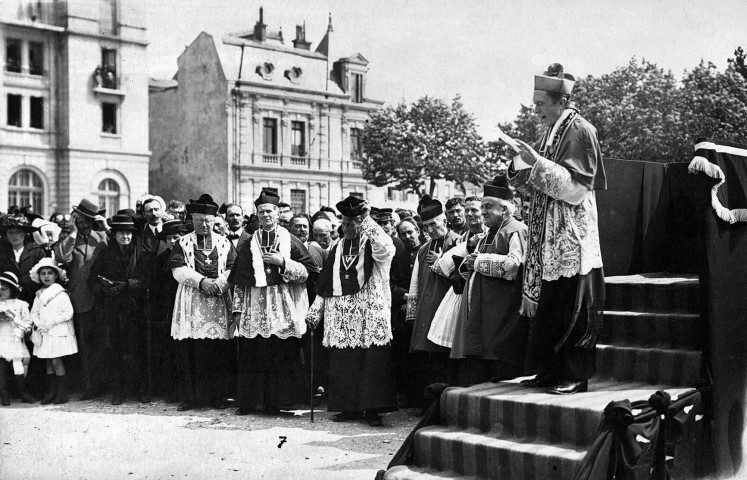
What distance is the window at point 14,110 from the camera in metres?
27.2

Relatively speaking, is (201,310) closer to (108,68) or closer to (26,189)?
(108,68)

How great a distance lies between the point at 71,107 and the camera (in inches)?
1156

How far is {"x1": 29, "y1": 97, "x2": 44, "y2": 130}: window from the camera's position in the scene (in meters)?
28.0

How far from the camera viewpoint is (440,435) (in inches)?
188

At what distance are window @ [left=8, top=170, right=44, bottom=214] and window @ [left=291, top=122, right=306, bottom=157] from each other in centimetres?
1062

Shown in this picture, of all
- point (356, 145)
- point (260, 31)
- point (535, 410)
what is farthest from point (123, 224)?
point (260, 31)

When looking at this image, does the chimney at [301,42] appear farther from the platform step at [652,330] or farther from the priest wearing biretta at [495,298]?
the platform step at [652,330]

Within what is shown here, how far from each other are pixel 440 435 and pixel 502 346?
129 centimetres

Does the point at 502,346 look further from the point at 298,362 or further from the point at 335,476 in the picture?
the point at 298,362

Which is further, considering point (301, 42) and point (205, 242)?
point (301, 42)

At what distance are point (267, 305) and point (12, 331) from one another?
282 cm

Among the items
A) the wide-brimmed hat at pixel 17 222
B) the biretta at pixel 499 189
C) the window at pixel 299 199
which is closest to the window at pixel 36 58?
the window at pixel 299 199

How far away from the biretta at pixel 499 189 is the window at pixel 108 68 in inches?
977

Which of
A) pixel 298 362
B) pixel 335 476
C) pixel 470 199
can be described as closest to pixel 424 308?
pixel 470 199
